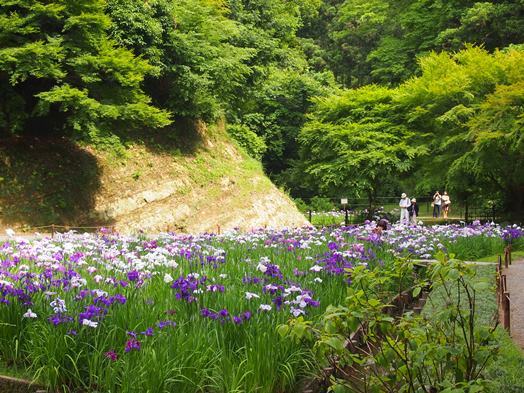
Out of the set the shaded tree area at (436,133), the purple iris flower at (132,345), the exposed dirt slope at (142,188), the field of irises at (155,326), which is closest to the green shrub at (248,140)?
the shaded tree area at (436,133)

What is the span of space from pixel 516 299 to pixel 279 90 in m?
26.4

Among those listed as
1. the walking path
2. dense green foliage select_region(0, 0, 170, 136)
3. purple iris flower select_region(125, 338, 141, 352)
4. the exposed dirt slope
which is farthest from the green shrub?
purple iris flower select_region(125, 338, 141, 352)

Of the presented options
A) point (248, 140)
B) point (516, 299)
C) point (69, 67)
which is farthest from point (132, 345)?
point (248, 140)

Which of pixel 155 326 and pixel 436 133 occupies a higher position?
Answer: pixel 436 133

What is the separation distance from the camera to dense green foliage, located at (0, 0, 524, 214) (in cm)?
1667

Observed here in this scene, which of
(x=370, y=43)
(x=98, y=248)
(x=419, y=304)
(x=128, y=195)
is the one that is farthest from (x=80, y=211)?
(x=370, y=43)

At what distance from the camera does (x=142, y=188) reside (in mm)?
19953

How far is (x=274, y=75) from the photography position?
113 feet

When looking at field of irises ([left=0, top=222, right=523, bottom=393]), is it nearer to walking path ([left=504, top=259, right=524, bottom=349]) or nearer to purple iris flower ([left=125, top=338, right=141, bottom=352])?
purple iris flower ([left=125, top=338, right=141, bottom=352])

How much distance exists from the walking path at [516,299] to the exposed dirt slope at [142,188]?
35.7ft

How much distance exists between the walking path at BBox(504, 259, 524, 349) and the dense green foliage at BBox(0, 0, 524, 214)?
800cm

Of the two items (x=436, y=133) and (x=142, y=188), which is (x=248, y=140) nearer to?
Answer: (x=436, y=133)

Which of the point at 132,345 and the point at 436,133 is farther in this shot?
the point at 436,133

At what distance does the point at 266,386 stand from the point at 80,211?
15299 mm
